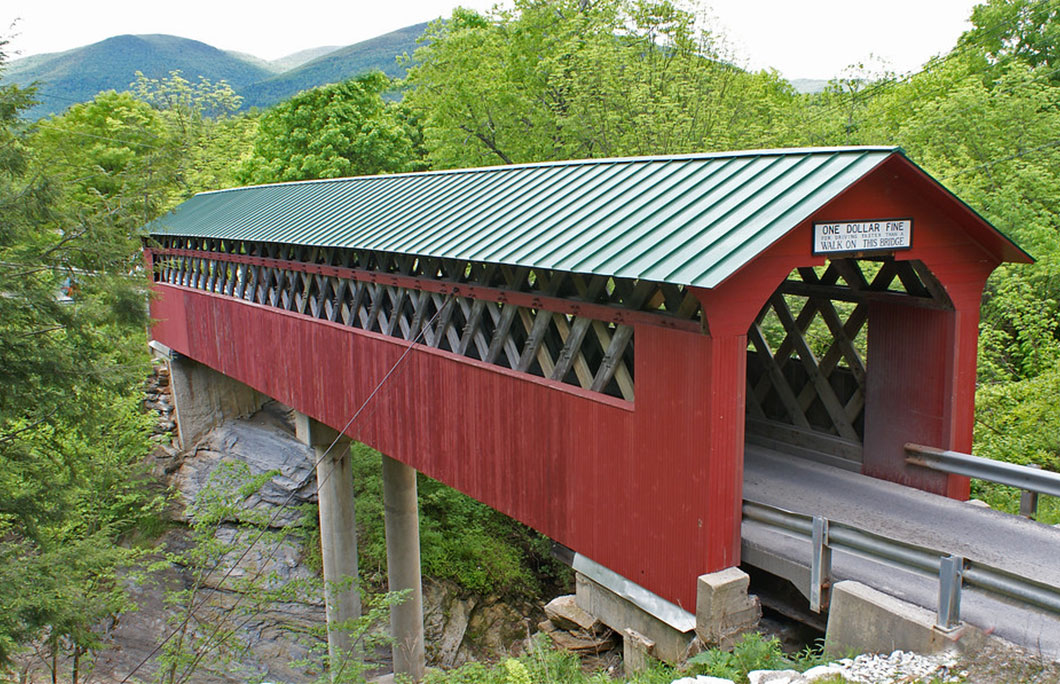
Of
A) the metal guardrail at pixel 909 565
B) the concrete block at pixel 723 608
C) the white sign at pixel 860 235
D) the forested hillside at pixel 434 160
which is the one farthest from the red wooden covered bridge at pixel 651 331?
the forested hillside at pixel 434 160

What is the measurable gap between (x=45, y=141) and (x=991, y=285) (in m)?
30.0

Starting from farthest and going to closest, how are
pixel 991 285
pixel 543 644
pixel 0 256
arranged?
1. pixel 991 285
2. pixel 0 256
3. pixel 543 644

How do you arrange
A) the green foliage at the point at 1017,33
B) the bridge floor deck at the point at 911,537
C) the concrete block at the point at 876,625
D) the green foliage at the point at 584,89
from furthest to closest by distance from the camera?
the green foliage at the point at 1017,33
the green foliage at the point at 584,89
the bridge floor deck at the point at 911,537
the concrete block at the point at 876,625

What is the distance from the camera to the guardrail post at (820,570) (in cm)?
545

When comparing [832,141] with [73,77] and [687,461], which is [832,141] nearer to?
[687,461]

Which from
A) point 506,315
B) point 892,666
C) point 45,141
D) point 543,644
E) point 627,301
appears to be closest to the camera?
point 892,666

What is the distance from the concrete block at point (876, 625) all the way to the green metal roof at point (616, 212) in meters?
2.19

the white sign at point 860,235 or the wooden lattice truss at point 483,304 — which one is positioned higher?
the white sign at point 860,235

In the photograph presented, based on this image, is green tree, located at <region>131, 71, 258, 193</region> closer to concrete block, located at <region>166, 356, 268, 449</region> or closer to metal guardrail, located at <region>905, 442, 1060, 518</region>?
concrete block, located at <region>166, 356, 268, 449</region>

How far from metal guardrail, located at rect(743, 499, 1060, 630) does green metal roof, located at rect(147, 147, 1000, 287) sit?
1.88 meters

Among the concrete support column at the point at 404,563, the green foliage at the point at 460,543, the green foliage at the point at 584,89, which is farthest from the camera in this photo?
the green foliage at the point at 584,89

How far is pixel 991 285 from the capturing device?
15.1m

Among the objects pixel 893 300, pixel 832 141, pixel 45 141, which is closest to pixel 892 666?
pixel 893 300

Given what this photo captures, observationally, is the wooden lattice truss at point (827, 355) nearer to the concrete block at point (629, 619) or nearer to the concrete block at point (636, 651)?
the concrete block at point (629, 619)
